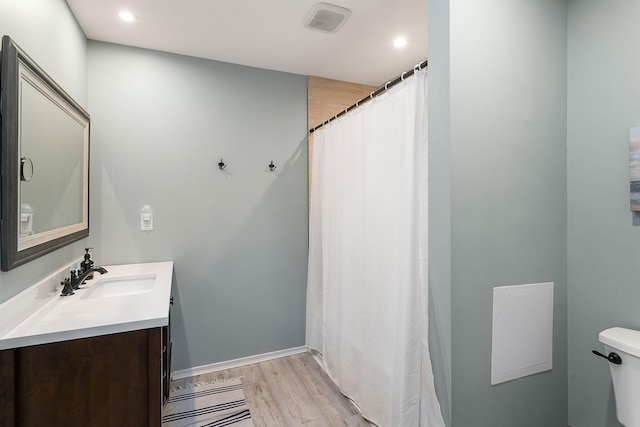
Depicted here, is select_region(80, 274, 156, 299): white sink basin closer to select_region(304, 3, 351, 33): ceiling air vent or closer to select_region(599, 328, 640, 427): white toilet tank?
select_region(304, 3, 351, 33): ceiling air vent

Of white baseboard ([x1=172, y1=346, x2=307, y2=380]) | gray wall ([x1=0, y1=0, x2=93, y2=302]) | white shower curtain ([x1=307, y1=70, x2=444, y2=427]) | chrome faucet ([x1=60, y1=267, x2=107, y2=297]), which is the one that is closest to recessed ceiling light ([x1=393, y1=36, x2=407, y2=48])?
white shower curtain ([x1=307, y1=70, x2=444, y2=427])

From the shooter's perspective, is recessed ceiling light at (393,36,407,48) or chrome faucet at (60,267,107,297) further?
recessed ceiling light at (393,36,407,48)

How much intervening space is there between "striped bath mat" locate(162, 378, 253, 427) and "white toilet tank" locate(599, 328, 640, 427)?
1.85 meters

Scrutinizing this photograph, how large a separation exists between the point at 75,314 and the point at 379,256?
1.47 meters

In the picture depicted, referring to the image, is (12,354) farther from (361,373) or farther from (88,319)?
(361,373)

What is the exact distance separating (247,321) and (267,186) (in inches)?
46.0

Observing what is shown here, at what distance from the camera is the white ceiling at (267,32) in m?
1.85

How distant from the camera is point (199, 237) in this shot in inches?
99.0

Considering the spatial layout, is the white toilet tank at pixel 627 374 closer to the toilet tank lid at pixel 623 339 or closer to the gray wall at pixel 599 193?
the toilet tank lid at pixel 623 339

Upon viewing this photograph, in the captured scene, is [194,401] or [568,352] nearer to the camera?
[568,352]

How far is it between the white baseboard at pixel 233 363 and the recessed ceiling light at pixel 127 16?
2500 millimetres

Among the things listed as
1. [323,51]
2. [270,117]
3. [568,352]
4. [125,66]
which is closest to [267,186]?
[270,117]

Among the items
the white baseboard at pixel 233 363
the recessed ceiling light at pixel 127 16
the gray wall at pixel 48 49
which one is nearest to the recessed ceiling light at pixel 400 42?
the recessed ceiling light at pixel 127 16

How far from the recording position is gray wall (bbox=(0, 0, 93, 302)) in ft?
4.01
